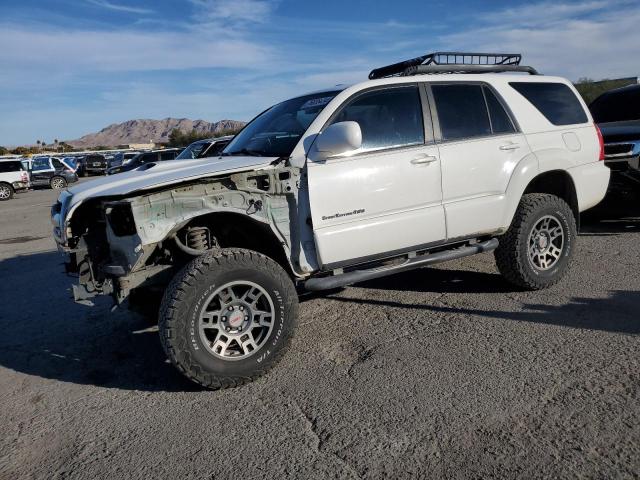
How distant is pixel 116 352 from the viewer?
4.27 m

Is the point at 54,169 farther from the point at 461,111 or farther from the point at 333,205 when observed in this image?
the point at 333,205

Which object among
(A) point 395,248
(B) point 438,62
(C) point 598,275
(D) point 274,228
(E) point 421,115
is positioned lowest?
(C) point 598,275

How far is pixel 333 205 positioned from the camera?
383 centimetres

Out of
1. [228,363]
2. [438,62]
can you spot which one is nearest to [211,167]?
[228,363]

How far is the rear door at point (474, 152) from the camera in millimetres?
4379

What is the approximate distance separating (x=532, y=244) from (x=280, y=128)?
253cm

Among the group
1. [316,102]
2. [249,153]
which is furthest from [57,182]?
[316,102]

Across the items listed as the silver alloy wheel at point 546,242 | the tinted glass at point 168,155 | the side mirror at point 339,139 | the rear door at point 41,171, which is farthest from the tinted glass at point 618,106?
the rear door at point 41,171

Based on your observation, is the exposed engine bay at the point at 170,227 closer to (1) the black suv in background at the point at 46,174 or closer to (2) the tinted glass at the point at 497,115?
(2) the tinted glass at the point at 497,115

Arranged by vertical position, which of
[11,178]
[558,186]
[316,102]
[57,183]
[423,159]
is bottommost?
[57,183]

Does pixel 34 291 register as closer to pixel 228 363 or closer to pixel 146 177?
pixel 146 177

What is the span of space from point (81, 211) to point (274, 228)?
137cm

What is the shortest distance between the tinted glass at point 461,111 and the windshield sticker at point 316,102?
961 mm

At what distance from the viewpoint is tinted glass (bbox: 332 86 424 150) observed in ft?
13.5
